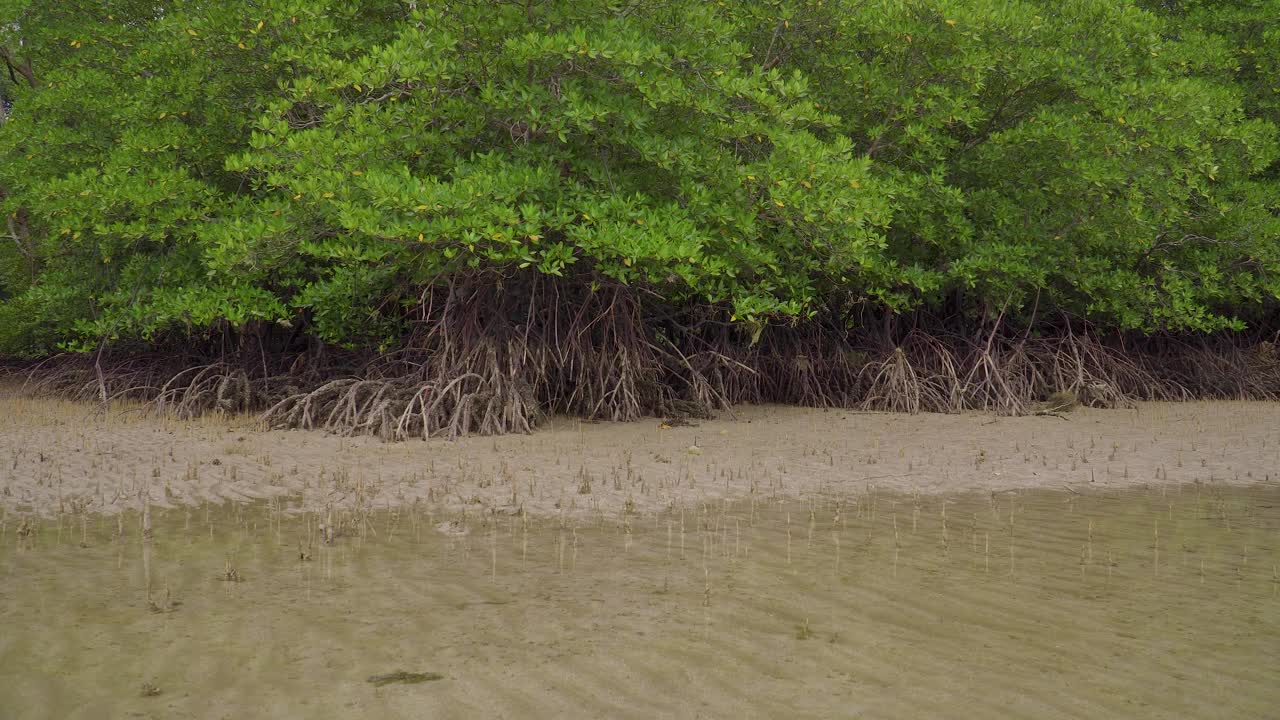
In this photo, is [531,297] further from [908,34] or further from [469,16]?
[908,34]

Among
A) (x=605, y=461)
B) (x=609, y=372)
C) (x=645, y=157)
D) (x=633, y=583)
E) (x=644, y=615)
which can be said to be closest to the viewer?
(x=644, y=615)

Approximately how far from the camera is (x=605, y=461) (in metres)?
7.32

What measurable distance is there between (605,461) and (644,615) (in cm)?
366

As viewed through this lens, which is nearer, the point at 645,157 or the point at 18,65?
Result: the point at 645,157

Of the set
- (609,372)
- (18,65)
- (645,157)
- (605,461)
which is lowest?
(605,461)

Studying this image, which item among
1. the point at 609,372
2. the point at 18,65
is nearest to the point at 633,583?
the point at 609,372

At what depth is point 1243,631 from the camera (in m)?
3.48

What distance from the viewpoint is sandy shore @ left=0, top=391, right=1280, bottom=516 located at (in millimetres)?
6070

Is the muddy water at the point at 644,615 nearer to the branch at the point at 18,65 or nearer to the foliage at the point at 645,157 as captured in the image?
the foliage at the point at 645,157

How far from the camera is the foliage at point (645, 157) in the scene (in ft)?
26.6

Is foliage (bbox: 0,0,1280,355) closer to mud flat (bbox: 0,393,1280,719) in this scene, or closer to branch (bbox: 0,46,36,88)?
branch (bbox: 0,46,36,88)

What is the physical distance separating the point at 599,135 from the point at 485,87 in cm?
99

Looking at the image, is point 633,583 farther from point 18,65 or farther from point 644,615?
point 18,65

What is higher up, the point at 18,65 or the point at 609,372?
the point at 18,65
